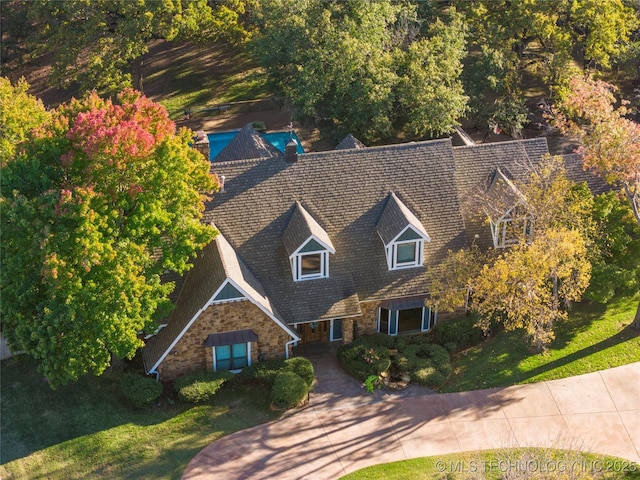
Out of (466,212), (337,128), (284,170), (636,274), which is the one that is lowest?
(636,274)

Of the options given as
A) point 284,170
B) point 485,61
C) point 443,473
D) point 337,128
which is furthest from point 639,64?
point 443,473

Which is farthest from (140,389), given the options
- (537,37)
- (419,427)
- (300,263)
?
(537,37)

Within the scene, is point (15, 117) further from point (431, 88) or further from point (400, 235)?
point (431, 88)

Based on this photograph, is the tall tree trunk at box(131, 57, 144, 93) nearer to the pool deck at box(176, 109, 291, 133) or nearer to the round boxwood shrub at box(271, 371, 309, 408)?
the pool deck at box(176, 109, 291, 133)

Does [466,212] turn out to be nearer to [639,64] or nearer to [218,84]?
[639,64]

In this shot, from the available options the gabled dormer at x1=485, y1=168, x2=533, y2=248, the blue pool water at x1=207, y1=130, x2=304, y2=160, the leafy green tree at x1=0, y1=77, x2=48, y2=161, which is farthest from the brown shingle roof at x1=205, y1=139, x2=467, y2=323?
the blue pool water at x1=207, y1=130, x2=304, y2=160

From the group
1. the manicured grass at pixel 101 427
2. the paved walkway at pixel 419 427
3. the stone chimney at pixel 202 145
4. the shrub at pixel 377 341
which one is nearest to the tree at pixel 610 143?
the paved walkway at pixel 419 427

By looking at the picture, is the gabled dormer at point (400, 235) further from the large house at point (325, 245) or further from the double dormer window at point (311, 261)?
the double dormer window at point (311, 261)
